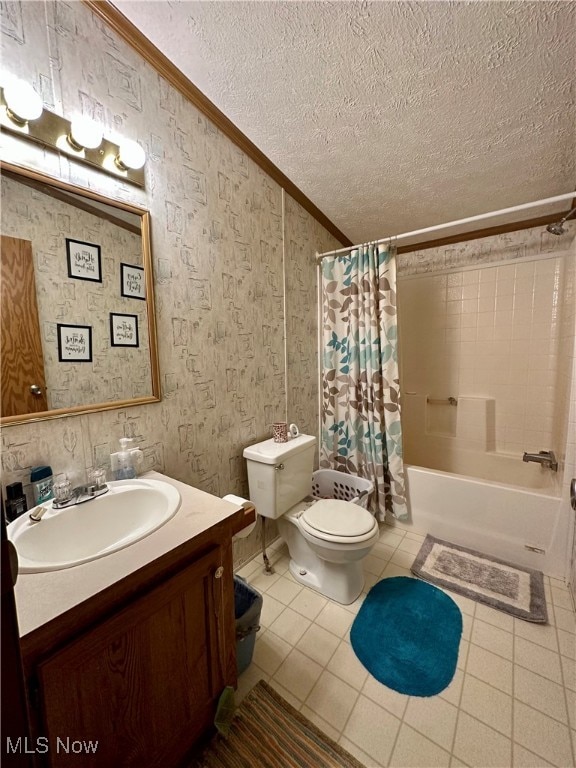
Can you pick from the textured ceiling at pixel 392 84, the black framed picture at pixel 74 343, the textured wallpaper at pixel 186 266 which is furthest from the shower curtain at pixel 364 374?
the black framed picture at pixel 74 343

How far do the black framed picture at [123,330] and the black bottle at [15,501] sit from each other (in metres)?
0.54

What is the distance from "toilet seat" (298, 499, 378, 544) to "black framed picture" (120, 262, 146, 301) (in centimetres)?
128

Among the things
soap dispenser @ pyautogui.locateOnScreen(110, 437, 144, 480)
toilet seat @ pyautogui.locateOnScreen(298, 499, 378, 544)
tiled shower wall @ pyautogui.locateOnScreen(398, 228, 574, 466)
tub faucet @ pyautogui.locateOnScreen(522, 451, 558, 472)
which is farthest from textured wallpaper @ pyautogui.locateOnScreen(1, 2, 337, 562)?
tub faucet @ pyautogui.locateOnScreen(522, 451, 558, 472)

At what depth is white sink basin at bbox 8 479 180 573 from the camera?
0.82 m

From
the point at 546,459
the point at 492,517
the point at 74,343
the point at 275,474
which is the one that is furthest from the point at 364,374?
the point at 74,343

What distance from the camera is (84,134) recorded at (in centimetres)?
104

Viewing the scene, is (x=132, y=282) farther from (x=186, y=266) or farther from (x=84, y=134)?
(x=84, y=134)

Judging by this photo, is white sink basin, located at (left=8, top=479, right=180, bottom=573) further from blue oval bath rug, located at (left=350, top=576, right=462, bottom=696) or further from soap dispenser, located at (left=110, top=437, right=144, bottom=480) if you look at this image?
blue oval bath rug, located at (left=350, top=576, right=462, bottom=696)

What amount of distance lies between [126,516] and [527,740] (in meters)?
1.51

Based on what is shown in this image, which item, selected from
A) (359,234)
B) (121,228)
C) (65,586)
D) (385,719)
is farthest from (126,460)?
(359,234)

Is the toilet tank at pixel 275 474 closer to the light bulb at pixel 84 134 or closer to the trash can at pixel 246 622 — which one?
the trash can at pixel 246 622

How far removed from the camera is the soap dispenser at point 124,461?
117cm

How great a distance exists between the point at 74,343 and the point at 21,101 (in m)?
0.70

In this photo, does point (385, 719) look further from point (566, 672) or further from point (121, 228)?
point (121, 228)
